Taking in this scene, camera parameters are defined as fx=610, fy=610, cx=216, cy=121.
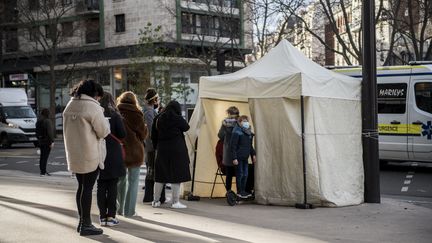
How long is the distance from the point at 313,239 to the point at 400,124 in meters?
9.53

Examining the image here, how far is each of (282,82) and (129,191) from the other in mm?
3110

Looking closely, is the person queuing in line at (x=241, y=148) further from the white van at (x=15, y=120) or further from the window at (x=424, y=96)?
the white van at (x=15, y=120)

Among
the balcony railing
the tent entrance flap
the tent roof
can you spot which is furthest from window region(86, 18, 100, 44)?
the tent roof

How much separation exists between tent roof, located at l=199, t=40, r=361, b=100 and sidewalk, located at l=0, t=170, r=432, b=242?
6.17 ft

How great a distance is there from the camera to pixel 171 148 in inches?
375

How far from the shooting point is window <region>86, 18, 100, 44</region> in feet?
167

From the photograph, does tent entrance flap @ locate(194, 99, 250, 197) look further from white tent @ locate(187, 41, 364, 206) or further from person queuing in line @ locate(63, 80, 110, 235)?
person queuing in line @ locate(63, 80, 110, 235)

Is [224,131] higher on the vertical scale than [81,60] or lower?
lower

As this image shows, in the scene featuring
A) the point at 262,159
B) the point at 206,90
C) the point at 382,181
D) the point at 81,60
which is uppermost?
the point at 81,60

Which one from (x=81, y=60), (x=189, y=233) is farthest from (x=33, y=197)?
(x=81, y=60)

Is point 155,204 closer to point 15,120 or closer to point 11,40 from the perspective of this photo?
point 15,120

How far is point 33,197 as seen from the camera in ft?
34.9

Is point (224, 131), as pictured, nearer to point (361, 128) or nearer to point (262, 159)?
point (262, 159)

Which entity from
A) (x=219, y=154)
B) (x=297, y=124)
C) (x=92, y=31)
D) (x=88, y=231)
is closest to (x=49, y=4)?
(x=92, y=31)
